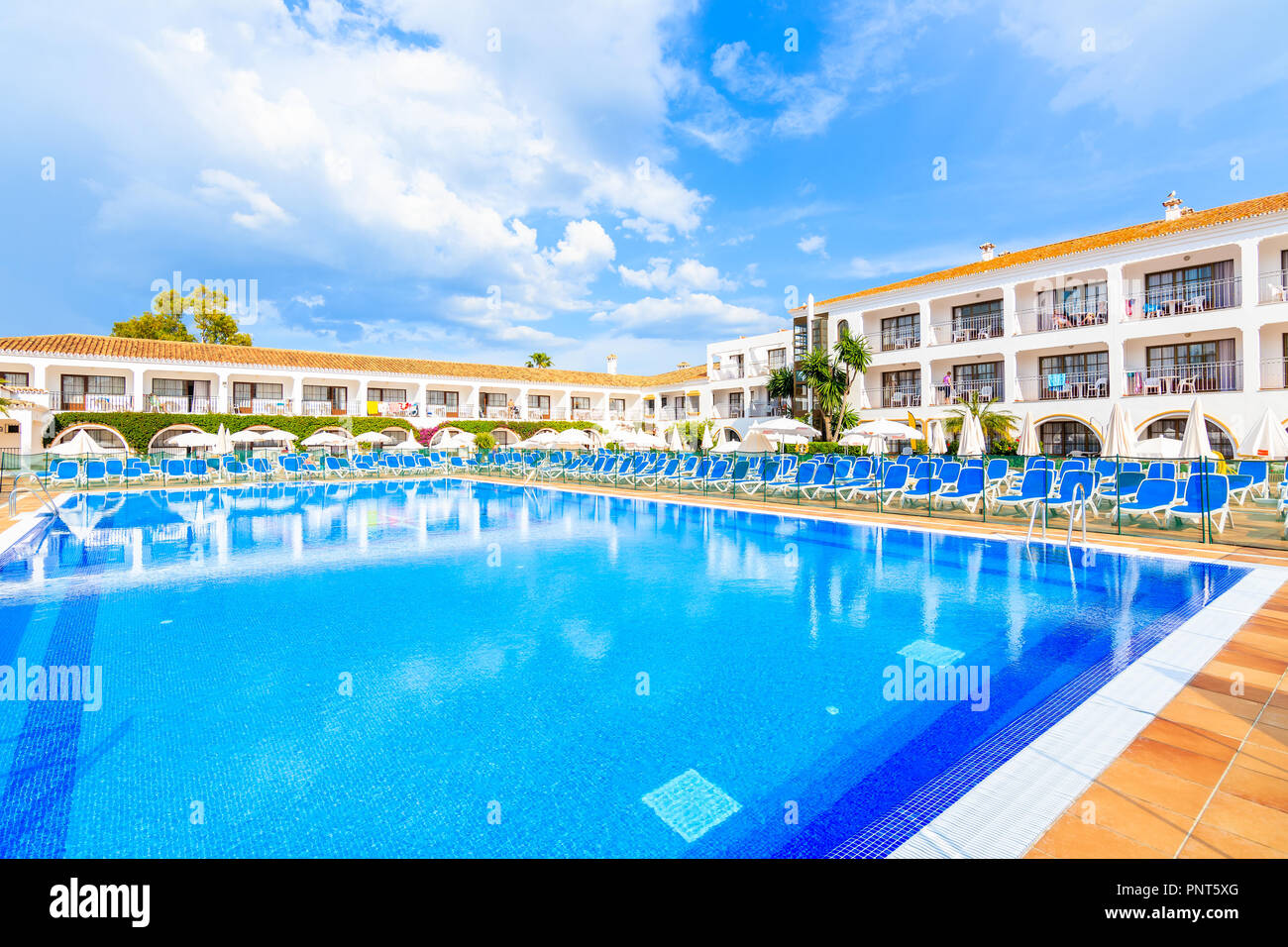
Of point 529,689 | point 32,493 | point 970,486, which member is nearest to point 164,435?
point 32,493

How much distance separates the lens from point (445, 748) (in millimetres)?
2977

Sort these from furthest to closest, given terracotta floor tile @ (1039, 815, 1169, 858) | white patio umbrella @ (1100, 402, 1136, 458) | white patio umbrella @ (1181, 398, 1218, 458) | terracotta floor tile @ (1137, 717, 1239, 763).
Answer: white patio umbrella @ (1100, 402, 1136, 458), white patio umbrella @ (1181, 398, 1218, 458), terracotta floor tile @ (1137, 717, 1239, 763), terracotta floor tile @ (1039, 815, 1169, 858)

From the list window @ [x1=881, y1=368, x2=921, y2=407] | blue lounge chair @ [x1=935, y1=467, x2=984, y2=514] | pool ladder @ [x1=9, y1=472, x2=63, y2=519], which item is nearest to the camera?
blue lounge chair @ [x1=935, y1=467, x2=984, y2=514]

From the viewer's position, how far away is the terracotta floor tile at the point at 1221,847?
6.24 ft

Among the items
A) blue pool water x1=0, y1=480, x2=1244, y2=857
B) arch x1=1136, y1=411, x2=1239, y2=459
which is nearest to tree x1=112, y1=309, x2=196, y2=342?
blue pool water x1=0, y1=480, x2=1244, y2=857

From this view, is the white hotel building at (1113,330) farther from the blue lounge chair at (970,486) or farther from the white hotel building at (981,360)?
the blue lounge chair at (970,486)

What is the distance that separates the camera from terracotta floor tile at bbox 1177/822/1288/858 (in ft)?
6.24

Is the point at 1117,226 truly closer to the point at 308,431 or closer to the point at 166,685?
the point at 166,685

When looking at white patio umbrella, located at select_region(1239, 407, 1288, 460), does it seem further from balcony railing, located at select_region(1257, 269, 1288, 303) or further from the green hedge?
the green hedge

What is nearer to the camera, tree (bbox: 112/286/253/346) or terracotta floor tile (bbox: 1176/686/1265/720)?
terracotta floor tile (bbox: 1176/686/1265/720)

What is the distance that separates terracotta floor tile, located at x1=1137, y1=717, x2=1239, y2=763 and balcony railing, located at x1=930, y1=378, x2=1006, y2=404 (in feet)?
76.1

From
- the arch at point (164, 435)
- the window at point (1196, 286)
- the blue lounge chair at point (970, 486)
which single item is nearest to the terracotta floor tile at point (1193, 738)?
the blue lounge chair at point (970, 486)
